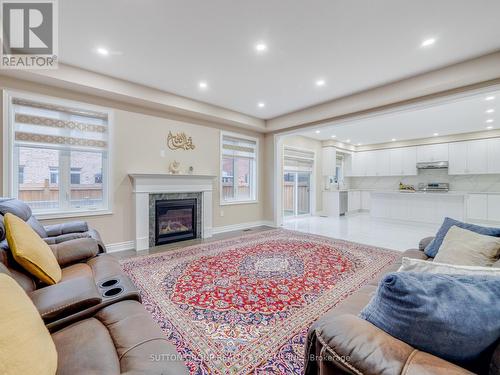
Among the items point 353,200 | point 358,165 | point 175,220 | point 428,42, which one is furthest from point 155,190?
point 358,165

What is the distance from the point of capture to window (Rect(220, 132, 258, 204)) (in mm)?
5724

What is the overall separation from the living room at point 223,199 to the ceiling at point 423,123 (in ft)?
0.30

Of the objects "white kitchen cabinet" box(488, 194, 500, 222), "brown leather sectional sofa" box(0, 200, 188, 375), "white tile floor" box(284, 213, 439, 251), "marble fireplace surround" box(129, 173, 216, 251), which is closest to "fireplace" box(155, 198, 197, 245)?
"marble fireplace surround" box(129, 173, 216, 251)

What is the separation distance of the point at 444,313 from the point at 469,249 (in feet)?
4.74

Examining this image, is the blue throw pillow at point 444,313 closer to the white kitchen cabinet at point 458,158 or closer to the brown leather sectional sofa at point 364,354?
the brown leather sectional sofa at point 364,354

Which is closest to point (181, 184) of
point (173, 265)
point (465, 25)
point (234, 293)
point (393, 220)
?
point (173, 265)

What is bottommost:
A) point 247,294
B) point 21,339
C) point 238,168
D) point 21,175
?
point 247,294

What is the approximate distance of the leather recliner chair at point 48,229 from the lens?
2087mm

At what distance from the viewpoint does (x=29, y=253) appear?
152cm

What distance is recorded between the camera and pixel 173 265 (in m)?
3.27

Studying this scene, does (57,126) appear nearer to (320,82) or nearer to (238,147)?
(238,147)

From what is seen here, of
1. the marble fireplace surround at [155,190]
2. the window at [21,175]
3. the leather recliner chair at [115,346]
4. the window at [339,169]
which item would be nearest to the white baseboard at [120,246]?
the marble fireplace surround at [155,190]

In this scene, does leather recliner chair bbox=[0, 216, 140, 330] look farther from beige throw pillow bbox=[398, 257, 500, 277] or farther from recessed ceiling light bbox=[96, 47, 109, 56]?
recessed ceiling light bbox=[96, 47, 109, 56]

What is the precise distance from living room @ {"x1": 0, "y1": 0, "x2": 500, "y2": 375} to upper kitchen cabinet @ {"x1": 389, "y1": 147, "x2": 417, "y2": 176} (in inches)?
74.1
